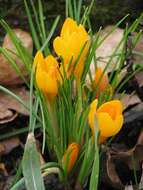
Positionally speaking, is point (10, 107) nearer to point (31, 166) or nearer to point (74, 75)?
point (74, 75)

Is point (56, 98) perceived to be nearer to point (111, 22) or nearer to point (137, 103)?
point (137, 103)

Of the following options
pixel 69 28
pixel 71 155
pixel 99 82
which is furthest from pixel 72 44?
pixel 71 155

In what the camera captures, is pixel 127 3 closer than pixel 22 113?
No

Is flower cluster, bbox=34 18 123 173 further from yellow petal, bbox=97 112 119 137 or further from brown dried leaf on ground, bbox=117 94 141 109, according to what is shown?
brown dried leaf on ground, bbox=117 94 141 109

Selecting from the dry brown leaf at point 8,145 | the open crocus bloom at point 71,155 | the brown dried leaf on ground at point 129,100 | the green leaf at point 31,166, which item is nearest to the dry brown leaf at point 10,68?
the dry brown leaf at point 8,145

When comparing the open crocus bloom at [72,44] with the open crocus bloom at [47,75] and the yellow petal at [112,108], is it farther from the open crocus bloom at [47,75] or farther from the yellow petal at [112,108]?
the yellow petal at [112,108]

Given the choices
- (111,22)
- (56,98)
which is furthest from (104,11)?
(56,98)
